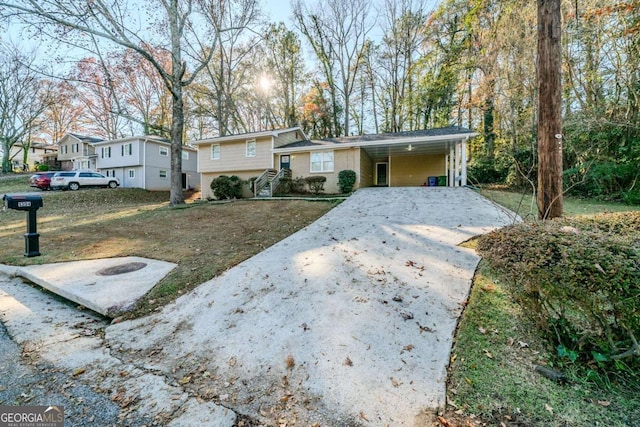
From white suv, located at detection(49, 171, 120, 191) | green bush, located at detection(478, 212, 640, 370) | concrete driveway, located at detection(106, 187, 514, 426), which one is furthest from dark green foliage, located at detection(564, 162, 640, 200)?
white suv, located at detection(49, 171, 120, 191)

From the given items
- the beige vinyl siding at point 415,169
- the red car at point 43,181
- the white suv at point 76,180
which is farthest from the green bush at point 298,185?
the red car at point 43,181

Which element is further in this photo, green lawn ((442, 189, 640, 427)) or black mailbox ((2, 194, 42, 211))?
black mailbox ((2, 194, 42, 211))

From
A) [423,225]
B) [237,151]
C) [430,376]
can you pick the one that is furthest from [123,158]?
[430,376]

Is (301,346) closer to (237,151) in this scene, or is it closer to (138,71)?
(237,151)

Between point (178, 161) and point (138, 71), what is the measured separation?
17.8 metres

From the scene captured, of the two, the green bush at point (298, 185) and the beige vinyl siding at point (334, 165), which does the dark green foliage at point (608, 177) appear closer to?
the beige vinyl siding at point (334, 165)

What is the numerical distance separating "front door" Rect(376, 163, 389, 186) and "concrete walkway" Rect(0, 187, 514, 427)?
50.4 ft

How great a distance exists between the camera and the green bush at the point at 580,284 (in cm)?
197

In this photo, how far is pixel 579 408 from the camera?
6.55 ft

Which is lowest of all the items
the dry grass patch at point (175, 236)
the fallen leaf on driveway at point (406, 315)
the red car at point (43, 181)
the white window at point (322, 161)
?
the fallen leaf on driveway at point (406, 315)

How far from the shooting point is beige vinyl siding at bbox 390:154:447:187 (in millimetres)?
18391

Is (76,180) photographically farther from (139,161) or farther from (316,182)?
(316,182)

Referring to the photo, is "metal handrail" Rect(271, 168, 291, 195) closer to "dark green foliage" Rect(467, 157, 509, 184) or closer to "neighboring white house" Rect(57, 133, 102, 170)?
"dark green foliage" Rect(467, 157, 509, 184)

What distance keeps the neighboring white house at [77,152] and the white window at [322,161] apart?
80.1ft
